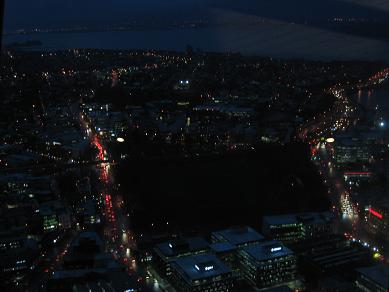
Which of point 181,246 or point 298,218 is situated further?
point 298,218

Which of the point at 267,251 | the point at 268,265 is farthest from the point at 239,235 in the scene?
the point at 268,265

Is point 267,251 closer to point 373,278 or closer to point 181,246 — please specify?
point 181,246

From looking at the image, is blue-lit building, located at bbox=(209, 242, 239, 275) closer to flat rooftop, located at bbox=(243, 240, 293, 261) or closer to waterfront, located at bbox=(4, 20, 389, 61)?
flat rooftop, located at bbox=(243, 240, 293, 261)

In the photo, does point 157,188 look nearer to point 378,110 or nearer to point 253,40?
point 378,110

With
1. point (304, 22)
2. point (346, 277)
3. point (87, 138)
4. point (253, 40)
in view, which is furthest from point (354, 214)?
point (253, 40)

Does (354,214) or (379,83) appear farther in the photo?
(379,83)

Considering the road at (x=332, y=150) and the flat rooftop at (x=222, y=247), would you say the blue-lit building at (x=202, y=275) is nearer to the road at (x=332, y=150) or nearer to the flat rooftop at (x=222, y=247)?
the flat rooftop at (x=222, y=247)
